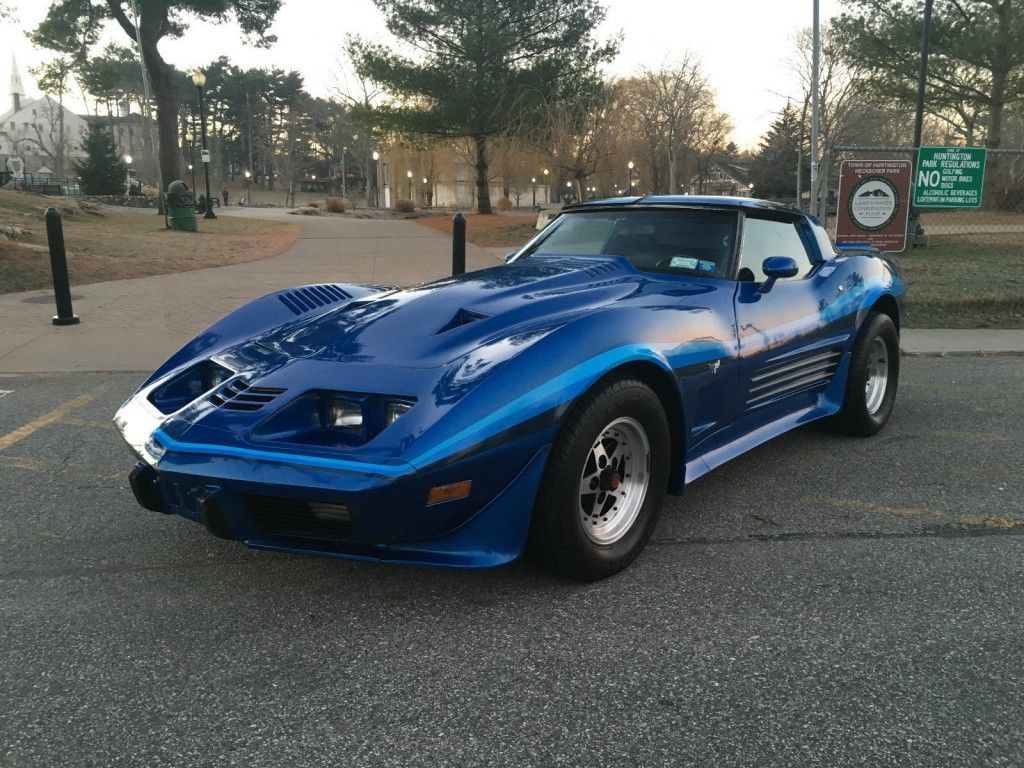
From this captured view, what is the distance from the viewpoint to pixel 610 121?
27562 millimetres

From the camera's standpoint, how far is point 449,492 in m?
2.34

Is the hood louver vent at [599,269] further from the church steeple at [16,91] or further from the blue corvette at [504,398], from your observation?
the church steeple at [16,91]

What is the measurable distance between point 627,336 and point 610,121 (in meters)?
26.4

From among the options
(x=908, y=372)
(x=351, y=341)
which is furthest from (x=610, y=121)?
(x=351, y=341)

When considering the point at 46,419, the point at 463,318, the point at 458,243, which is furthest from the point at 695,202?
the point at 458,243

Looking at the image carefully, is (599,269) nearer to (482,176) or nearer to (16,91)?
(482,176)

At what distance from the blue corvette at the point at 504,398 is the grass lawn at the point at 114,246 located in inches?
364

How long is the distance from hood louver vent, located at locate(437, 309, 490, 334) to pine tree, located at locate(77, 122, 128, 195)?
45.5 m

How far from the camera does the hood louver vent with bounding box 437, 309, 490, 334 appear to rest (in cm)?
289

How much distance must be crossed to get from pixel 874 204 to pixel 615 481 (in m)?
8.81

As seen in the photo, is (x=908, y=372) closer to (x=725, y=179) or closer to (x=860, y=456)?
(x=860, y=456)

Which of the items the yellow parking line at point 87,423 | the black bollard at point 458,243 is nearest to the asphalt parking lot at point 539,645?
the yellow parking line at point 87,423

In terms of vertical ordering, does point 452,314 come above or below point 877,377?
above

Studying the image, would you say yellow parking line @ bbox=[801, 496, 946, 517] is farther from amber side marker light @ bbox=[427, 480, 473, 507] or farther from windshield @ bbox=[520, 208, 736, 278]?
amber side marker light @ bbox=[427, 480, 473, 507]
